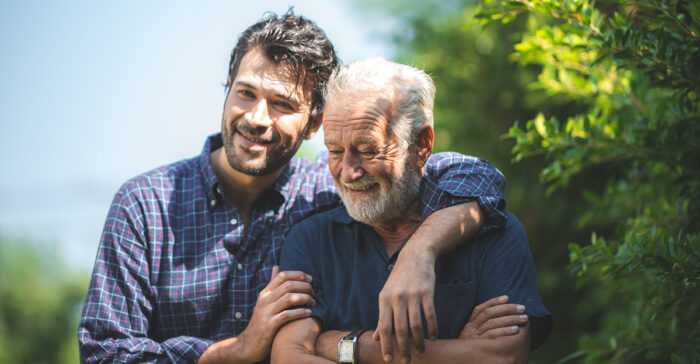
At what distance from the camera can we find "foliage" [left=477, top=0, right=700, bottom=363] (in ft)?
6.88

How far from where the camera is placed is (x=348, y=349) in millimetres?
2082

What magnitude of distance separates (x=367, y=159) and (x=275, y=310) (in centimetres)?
64

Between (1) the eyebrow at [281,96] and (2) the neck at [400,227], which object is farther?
(1) the eyebrow at [281,96]

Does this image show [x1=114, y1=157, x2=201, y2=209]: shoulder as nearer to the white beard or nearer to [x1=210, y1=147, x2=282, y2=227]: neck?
[x1=210, y1=147, x2=282, y2=227]: neck

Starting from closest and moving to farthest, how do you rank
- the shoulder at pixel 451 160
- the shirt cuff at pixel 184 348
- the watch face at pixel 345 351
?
the watch face at pixel 345 351 → the shirt cuff at pixel 184 348 → the shoulder at pixel 451 160

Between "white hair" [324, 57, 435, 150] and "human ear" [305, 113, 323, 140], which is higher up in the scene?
"white hair" [324, 57, 435, 150]

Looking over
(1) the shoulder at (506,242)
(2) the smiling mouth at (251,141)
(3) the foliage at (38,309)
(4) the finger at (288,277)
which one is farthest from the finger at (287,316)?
(3) the foliage at (38,309)

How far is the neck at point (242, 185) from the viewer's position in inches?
111

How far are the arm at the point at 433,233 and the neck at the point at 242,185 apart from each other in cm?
77

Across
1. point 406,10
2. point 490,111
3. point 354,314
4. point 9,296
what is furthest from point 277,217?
point 9,296

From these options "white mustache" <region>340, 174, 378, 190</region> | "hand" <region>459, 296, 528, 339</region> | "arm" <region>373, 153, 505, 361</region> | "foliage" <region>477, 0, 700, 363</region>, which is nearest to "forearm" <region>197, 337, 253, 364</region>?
"arm" <region>373, 153, 505, 361</region>

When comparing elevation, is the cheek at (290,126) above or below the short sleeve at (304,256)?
above

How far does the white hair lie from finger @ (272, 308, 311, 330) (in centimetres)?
71

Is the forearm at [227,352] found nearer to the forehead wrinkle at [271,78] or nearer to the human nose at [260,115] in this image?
the human nose at [260,115]
